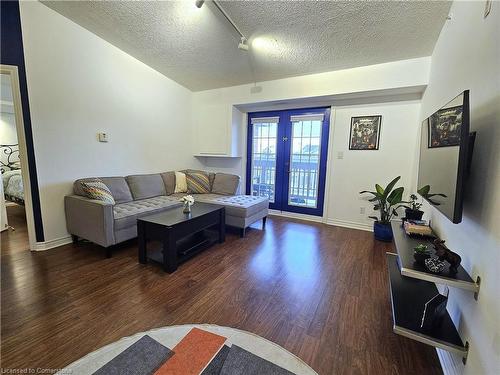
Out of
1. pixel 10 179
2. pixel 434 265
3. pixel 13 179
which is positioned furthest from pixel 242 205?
pixel 10 179

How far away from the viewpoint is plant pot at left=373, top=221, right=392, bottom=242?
3105 mm

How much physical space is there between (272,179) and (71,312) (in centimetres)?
367

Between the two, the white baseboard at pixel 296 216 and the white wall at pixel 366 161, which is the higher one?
the white wall at pixel 366 161

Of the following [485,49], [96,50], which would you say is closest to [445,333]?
[485,49]

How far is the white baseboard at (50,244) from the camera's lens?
8.28 ft

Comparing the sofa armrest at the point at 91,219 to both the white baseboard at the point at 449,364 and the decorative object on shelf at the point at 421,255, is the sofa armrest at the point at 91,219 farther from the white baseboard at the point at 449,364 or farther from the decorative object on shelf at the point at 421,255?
the white baseboard at the point at 449,364

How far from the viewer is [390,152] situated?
11.1ft

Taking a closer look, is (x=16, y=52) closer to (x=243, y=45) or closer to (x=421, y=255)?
(x=243, y=45)

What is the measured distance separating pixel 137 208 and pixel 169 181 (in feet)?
3.95

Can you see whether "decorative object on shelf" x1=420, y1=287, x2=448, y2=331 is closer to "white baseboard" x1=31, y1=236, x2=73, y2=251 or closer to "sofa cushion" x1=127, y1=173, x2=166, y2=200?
"sofa cushion" x1=127, y1=173, x2=166, y2=200

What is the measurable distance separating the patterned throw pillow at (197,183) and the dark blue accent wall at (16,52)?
2.12 metres

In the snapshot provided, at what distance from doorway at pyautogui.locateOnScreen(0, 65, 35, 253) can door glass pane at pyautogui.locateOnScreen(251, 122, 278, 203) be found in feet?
11.5

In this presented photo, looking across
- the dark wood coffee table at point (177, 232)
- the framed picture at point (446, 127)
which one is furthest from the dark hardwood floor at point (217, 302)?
the framed picture at point (446, 127)

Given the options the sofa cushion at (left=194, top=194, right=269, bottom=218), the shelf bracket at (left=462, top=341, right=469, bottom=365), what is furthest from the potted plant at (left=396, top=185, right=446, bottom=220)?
the sofa cushion at (left=194, top=194, right=269, bottom=218)
